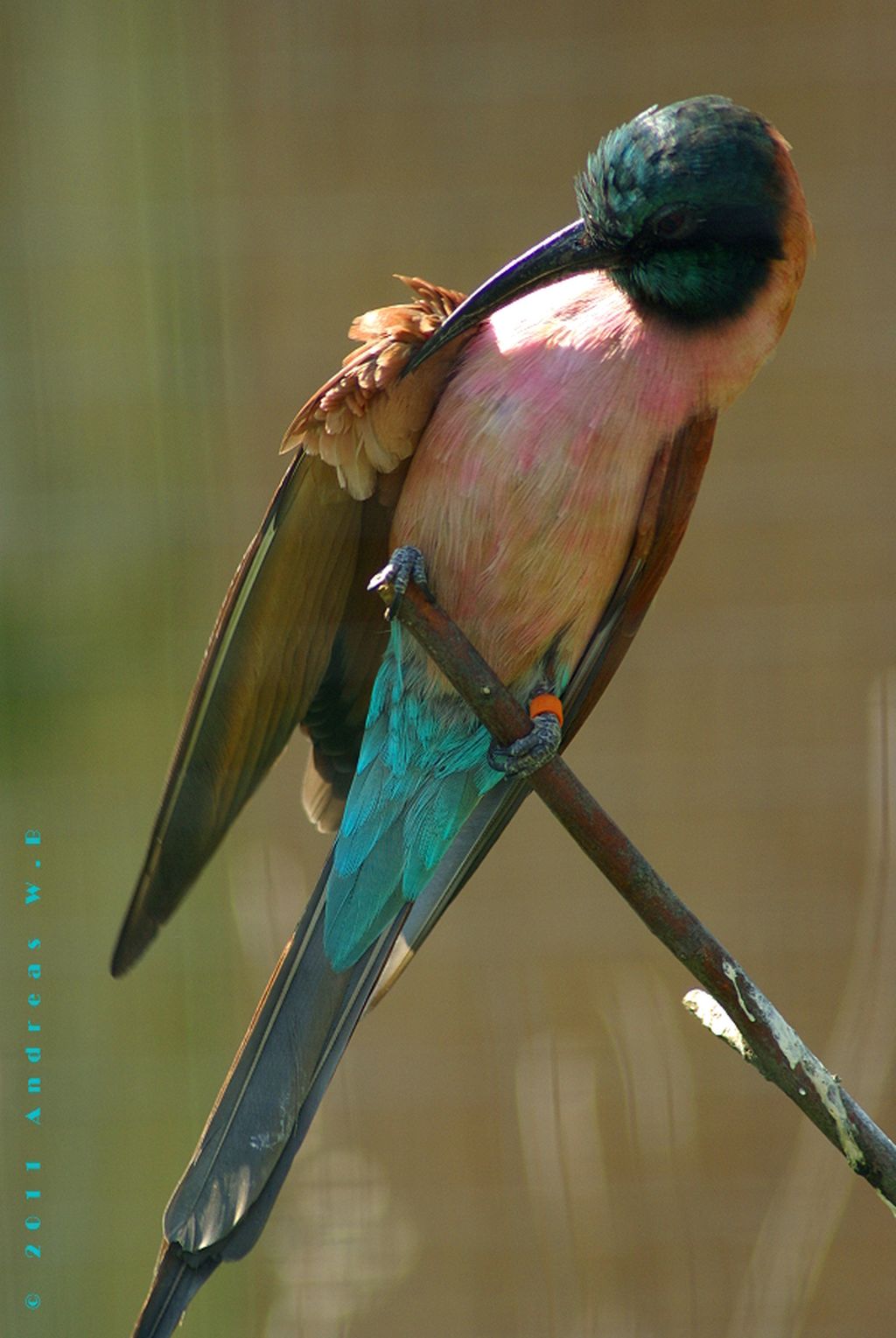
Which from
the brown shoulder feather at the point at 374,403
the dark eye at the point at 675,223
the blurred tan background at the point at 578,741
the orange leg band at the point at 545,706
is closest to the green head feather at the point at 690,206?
the dark eye at the point at 675,223

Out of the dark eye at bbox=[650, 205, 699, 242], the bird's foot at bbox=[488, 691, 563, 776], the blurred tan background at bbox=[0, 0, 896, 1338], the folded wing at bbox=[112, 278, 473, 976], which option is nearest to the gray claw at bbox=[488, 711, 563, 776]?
the bird's foot at bbox=[488, 691, 563, 776]

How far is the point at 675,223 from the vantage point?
678 mm

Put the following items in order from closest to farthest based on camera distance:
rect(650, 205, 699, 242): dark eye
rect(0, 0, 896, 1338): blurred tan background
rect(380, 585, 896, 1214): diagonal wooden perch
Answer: rect(380, 585, 896, 1214): diagonal wooden perch
rect(650, 205, 699, 242): dark eye
rect(0, 0, 896, 1338): blurred tan background

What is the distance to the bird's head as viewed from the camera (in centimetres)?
67

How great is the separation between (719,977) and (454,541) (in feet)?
0.90

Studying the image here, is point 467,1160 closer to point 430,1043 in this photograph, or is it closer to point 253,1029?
point 430,1043

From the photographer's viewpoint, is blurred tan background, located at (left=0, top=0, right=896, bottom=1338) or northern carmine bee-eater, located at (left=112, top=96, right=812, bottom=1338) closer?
northern carmine bee-eater, located at (left=112, top=96, right=812, bottom=1338)

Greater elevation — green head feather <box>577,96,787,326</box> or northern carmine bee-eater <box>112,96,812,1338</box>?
green head feather <box>577,96,787,326</box>

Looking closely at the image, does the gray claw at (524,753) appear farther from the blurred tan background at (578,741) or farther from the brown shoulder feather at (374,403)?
the blurred tan background at (578,741)

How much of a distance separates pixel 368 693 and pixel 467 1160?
613 millimetres

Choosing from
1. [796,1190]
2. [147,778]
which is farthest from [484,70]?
[796,1190]

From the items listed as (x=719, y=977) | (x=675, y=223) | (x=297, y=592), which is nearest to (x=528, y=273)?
(x=675, y=223)

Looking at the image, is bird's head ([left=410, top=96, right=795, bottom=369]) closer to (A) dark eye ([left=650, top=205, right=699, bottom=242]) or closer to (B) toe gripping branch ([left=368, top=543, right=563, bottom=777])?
(A) dark eye ([left=650, top=205, right=699, bottom=242])

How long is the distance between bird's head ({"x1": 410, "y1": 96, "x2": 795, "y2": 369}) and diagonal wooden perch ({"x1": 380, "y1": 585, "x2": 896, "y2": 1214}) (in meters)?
0.19
